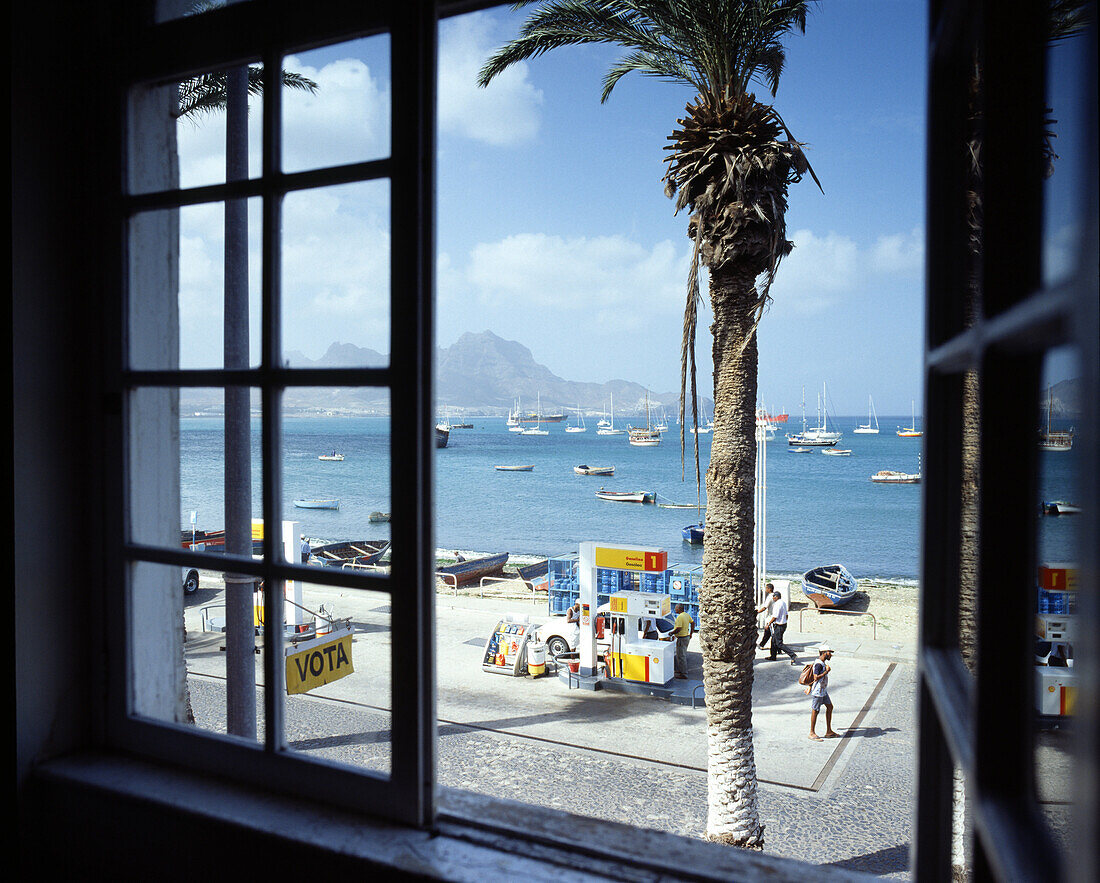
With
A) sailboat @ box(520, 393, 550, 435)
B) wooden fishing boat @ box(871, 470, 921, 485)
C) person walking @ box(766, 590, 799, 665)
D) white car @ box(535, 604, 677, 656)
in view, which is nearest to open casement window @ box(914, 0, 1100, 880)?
white car @ box(535, 604, 677, 656)

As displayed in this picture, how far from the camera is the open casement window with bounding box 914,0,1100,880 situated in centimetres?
43

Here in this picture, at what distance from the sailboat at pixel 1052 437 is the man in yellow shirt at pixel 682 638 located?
1132 centimetres

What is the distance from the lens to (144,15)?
148 centimetres

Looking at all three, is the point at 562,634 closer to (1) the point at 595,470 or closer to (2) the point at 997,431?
(2) the point at 997,431

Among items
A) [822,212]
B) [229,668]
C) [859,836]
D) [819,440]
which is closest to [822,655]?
[859,836]

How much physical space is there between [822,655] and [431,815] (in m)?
8.68

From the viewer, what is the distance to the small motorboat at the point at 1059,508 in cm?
49

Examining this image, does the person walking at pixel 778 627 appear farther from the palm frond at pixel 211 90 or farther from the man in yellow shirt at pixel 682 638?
the palm frond at pixel 211 90

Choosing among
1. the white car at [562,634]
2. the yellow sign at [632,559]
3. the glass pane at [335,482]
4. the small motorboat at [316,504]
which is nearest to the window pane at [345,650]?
the glass pane at [335,482]

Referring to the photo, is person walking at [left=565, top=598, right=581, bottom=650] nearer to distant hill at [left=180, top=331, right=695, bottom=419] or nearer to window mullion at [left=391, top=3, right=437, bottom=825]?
window mullion at [left=391, top=3, right=437, bottom=825]

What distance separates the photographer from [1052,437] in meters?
0.54

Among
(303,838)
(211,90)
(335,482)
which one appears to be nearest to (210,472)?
(335,482)

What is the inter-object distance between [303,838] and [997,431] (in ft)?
3.51

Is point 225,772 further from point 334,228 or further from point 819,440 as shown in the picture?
point 819,440
